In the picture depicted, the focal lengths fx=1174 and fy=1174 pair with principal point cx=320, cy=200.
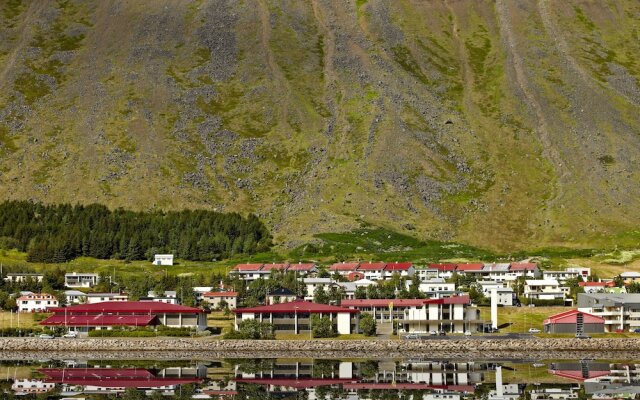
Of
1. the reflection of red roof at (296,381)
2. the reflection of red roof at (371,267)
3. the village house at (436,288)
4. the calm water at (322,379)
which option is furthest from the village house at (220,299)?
the reflection of red roof at (296,381)

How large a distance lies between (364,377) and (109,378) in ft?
67.0

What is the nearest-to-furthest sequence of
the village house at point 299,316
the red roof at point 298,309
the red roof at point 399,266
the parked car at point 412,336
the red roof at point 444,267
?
the parked car at point 412,336
the village house at point 299,316
the red roof at point 298,309
the red roof at point 399,266
the red roof at point 444,267

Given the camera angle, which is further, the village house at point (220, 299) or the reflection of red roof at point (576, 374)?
the village house at point (220, 299)

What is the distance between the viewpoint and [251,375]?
9556 cm

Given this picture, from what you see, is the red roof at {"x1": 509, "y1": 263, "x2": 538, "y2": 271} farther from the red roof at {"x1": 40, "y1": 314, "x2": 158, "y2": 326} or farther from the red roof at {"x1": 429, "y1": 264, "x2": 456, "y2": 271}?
the red roof at {"x1": 40, "y1": 314, "x2": 158, "y2": 326}

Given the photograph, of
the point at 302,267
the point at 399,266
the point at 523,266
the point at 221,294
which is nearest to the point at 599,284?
the point at 523,266

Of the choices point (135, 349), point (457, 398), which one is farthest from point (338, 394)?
point (135, 349)

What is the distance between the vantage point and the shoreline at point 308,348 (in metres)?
117

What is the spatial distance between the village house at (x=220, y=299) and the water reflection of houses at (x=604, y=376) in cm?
6142

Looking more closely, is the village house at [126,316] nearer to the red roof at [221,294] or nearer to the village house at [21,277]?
the red roof at [221,294]

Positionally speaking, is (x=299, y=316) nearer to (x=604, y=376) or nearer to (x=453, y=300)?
(x=453, y=300)

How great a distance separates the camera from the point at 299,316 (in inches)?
5148

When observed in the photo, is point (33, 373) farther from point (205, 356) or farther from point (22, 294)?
point (22, 294)

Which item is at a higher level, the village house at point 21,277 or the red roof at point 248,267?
the red roof at point 248,267
